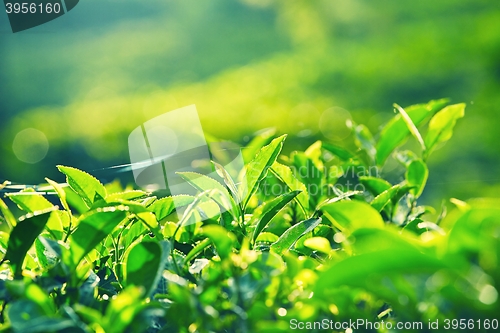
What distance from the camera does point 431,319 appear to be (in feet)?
1.56

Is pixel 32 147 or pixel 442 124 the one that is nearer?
pixel 442 124

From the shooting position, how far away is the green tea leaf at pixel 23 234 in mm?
598

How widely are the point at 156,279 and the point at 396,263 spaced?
25 cm

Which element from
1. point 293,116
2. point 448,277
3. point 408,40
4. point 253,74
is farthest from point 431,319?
point 408,40

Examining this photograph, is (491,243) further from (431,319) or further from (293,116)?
(293,116)

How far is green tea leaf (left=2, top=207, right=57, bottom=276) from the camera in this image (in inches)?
23.5

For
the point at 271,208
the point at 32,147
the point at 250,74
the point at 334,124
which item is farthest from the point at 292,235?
the point at 250,74

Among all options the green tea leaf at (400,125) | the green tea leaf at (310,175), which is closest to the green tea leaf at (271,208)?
the green tea leaf at (310,175)

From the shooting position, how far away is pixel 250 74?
214 inches

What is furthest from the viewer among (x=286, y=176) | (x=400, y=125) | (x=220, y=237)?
(x=400, y=125)

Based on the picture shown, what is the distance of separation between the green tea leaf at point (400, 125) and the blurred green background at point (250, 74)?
72 centimetres

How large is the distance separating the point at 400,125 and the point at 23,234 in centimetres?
73
